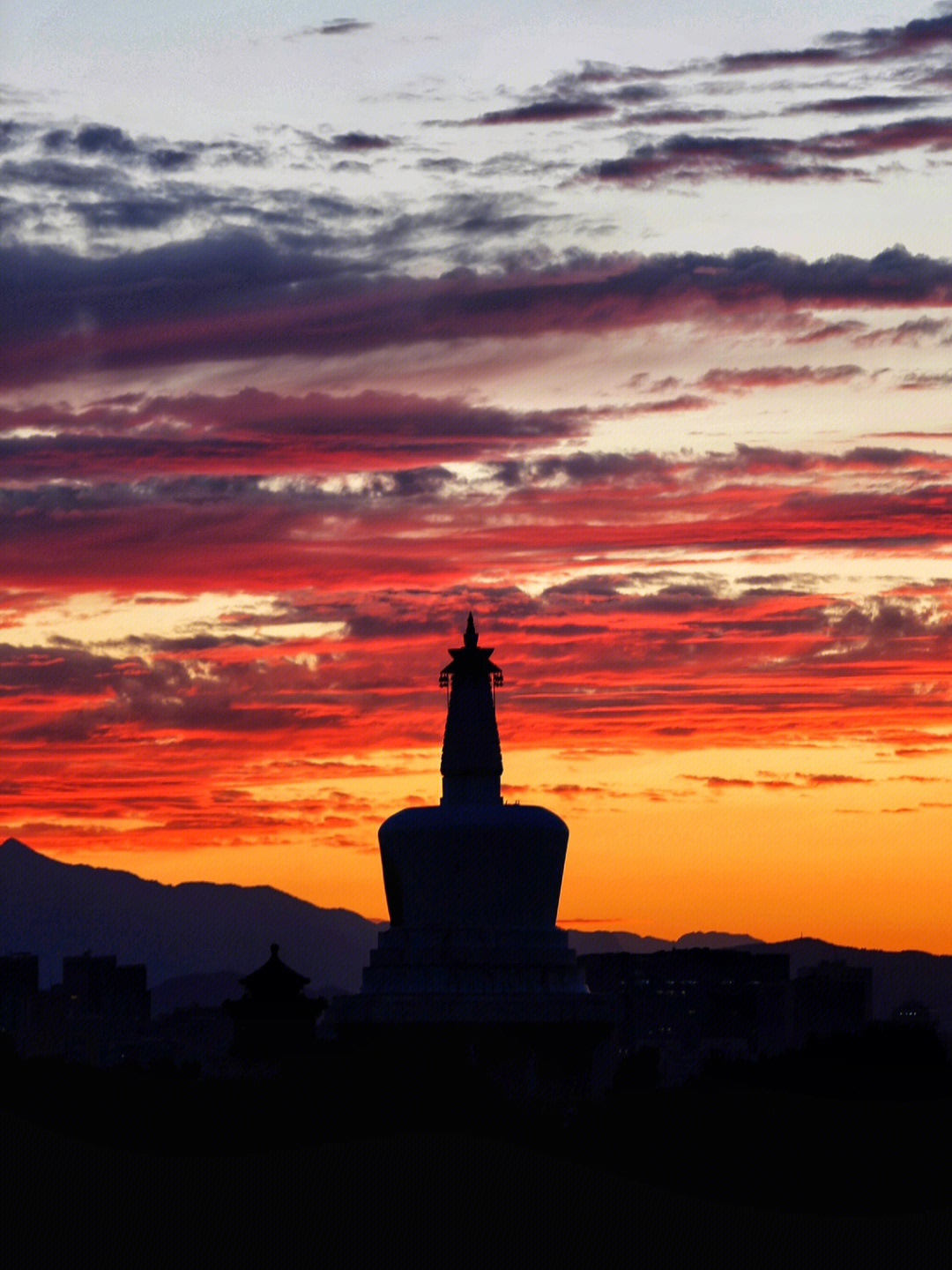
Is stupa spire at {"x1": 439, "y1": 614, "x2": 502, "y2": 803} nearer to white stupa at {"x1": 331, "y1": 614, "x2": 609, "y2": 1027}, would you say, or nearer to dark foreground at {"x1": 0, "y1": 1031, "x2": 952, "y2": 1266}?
white stupa at {"x1": 331, "y1": 614, "x2": 609, "y2": 1027}

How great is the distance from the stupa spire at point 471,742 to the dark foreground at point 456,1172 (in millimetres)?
45426

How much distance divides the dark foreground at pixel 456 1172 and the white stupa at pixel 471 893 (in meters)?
38.7

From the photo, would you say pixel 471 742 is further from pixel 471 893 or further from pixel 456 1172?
pixel 456 1172

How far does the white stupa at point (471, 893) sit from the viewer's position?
135 m

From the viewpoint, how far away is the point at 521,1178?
2510 inches

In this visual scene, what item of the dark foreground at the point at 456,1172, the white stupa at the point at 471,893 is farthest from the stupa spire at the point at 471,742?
the dark foreground at the point at 456,1172

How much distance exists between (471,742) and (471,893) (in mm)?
6496

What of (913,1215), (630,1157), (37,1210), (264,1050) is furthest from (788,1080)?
(37,1210)

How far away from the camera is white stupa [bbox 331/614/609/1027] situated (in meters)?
135

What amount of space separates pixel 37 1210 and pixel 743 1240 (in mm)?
13240

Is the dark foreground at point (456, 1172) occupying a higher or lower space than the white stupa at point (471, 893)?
lower

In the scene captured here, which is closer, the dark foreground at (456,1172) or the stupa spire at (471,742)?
the dark foreground at (456,1172)

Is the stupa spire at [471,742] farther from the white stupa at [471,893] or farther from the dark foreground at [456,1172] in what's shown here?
the dark foreground at [456,1172]

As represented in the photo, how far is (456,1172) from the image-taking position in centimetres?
6394
